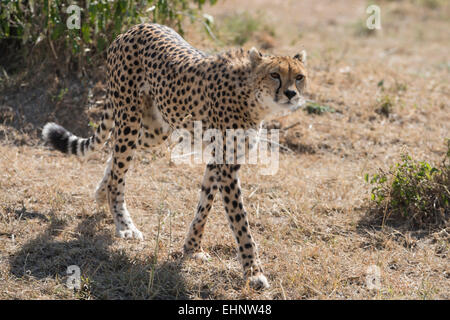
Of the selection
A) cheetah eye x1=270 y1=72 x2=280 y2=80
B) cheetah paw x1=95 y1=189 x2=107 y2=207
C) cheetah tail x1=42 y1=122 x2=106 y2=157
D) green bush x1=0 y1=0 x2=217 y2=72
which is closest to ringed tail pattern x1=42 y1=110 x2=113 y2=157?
cheetah tail x1=42 y1=122 x2=106 y2=157

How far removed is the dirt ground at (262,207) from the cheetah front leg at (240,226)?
103 millimetres

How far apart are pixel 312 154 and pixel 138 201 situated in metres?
1.68

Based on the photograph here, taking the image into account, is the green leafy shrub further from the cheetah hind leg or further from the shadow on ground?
the cheetah hind leg

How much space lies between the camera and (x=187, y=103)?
12.2 feet

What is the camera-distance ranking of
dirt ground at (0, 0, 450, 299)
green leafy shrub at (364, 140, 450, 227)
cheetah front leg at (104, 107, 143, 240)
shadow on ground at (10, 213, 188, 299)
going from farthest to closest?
1. green leafy shrub at (364, 140, 450, 227)
2. cheetah front leg at (104, 107, 143, 240)
3. dirt ground at (0, 0, 450, 299)
4. shadow on ground at (10, 213, 188, 299)

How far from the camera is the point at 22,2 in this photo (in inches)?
218

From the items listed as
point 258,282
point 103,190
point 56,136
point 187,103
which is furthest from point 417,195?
point 56,136

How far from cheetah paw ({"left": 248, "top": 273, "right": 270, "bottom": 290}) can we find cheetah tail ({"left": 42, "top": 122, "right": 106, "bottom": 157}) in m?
1.52

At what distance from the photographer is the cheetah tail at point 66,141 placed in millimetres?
4230

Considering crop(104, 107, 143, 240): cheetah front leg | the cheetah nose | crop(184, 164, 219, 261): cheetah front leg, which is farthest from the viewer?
crop(104, 107, 143, 240): cheetah front leg

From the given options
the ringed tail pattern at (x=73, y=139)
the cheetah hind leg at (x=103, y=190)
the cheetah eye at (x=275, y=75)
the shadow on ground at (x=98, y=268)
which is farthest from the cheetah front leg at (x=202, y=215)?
the ringed tail pattern at (x=73, y=139)

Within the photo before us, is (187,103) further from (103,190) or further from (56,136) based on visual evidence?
(56,136)

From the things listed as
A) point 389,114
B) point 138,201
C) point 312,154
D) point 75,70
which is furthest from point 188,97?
point 389,114

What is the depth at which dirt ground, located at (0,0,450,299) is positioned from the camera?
3453mm
